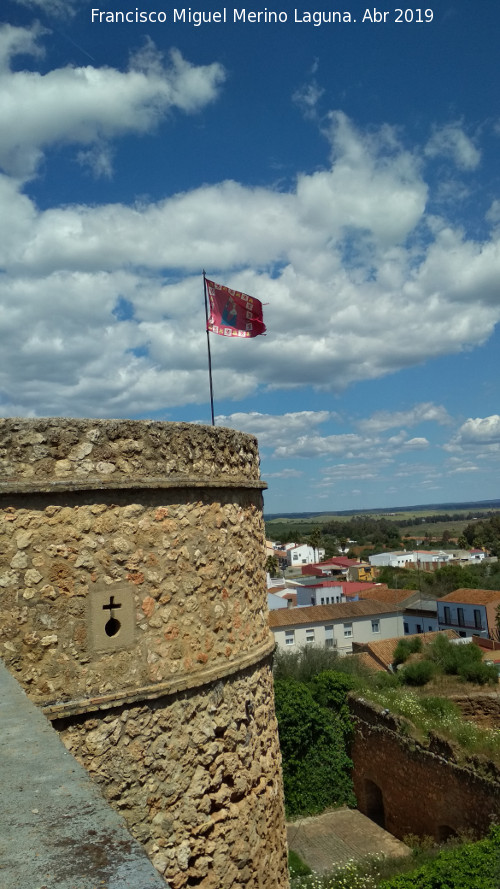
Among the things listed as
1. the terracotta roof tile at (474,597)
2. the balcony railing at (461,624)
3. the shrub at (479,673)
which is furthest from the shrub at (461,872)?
the terracotta roof tile at (474,597)

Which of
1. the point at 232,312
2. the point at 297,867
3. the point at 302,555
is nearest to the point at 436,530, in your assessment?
the point at 302,555

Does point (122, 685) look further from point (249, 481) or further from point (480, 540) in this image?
point (480, 540)

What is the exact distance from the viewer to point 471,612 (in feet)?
129

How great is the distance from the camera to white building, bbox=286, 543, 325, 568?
303 ft

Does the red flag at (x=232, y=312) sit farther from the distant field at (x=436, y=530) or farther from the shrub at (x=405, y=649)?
the distant field at (x=436, y=530)

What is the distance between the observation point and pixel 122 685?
392 centimetres

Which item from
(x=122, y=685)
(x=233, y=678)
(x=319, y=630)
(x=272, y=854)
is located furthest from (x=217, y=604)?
(x=319, y=630)

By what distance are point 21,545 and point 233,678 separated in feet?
5.93

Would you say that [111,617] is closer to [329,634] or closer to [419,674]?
[419,674]

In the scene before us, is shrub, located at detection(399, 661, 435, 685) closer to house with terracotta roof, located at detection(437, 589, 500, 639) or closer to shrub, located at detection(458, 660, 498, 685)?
shrub, located at detection(458, 660, 498, 685)

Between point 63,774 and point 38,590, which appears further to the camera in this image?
point 38,590

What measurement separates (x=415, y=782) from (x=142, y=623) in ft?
45.7

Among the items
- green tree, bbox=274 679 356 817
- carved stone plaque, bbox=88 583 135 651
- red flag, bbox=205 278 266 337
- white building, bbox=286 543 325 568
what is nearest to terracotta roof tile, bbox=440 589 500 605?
green tree, bbox=274 679 356 817

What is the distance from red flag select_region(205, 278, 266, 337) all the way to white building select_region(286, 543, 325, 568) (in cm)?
8535
